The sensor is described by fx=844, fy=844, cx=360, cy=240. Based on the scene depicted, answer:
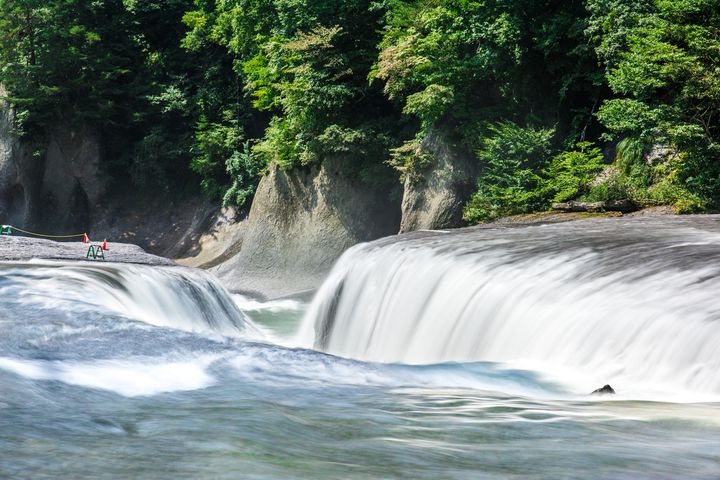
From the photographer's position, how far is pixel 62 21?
37.6 meters

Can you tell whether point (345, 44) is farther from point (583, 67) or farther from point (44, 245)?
point (44, 245)

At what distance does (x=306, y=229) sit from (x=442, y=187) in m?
5.75

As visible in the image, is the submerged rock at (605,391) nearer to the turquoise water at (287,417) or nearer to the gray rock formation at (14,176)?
the turquoise water at (287,417)

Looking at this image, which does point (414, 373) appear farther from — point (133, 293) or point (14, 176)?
point (14, 176)

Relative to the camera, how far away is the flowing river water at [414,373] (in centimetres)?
400

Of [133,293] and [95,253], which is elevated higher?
[95,253]

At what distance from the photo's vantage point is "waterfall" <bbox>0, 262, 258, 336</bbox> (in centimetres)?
960

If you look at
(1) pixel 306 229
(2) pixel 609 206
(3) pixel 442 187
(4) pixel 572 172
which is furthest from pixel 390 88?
(2) pixel 609 206

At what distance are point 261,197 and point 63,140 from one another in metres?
14.4

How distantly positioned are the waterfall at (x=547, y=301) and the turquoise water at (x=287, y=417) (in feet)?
2.19

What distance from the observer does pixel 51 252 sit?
53.2 feet

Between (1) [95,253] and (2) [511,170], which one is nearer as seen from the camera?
Result: (1) [95,253]

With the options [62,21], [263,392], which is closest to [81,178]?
[62,21]

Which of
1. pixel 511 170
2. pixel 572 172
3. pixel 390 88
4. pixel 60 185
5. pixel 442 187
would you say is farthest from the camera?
pixel 60 185
